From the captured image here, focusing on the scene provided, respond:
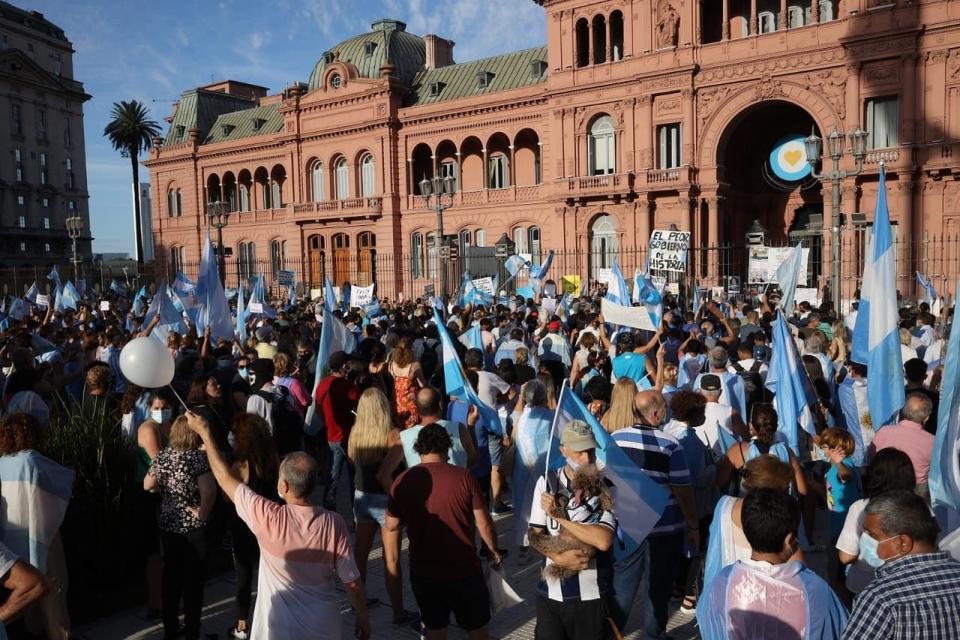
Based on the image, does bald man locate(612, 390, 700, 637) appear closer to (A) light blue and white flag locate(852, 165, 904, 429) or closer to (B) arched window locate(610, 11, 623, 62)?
(A) light blue and white flag locate(852, 165, 904, 429)

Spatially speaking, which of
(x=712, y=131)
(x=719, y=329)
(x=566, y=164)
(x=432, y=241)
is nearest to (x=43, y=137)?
(x=432, y=241)

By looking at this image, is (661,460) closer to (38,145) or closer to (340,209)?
(340,209)

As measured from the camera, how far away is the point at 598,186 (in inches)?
1292

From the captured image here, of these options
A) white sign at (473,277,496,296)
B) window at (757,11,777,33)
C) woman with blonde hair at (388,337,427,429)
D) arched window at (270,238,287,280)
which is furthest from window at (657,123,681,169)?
woman with blonde hair at (388,337,427,429)

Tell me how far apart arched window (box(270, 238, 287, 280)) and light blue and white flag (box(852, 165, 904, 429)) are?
4088cm

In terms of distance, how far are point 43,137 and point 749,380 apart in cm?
8248

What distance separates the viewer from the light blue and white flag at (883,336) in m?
6.73

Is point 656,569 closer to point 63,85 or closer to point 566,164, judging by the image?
point 566,164

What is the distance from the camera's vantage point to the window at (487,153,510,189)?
3847 cm

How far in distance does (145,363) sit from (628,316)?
6.91 meters

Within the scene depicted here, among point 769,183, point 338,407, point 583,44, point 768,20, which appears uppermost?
point 583,44

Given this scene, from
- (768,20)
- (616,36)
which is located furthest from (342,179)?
(768,20)

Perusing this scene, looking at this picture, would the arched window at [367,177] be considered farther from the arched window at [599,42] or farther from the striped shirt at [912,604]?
the striped shirt at [912,604]

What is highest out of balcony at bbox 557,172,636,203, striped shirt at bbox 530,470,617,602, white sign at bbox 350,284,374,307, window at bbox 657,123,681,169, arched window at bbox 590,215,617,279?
window at bbox 657,123,681,169
